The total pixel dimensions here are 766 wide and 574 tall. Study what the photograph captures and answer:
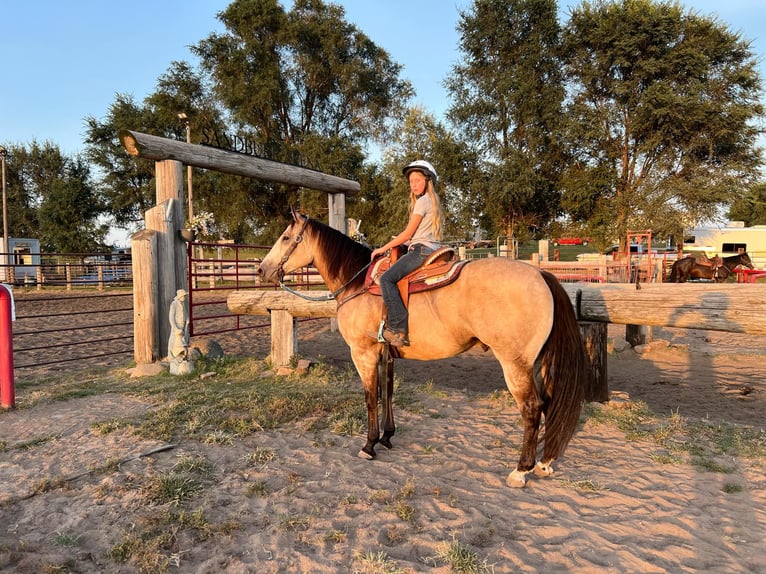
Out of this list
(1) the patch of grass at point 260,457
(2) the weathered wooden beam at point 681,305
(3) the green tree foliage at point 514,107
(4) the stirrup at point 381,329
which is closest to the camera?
(1) the patch of grass at point 260,457

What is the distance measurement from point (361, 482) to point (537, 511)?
4.15 feet

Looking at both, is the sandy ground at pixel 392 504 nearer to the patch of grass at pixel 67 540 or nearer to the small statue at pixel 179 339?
the patch of grass at pixel 67 540

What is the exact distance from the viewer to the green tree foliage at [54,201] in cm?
2625

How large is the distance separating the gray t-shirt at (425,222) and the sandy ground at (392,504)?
1.89 meters

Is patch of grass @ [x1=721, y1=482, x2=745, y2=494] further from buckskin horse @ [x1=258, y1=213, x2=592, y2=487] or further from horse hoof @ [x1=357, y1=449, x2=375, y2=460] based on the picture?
horse hoof @ [x1=357, y1=449, x2=375, y2=460]

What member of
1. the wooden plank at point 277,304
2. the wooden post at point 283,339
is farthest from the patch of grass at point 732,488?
the wooden post at point 283,339

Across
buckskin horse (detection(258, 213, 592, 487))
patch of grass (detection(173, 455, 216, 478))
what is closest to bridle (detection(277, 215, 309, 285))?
buckskin horse (detection(258, 213, 592, 487))

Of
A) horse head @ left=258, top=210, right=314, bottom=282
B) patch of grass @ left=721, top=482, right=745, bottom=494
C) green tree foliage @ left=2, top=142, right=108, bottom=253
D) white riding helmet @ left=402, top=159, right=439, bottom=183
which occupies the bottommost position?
patch of grass @ left=721, top=482, right=745, bottom=494

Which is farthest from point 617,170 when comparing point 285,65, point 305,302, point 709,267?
point 305,302

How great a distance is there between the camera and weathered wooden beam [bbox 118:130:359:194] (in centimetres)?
639

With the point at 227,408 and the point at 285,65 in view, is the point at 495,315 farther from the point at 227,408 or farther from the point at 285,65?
the point at 285,65

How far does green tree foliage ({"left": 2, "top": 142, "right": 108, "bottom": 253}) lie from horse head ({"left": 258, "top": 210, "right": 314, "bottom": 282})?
28.1m

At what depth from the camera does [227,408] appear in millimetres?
4906

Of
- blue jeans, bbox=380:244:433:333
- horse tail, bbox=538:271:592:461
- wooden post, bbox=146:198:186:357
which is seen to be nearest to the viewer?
horse tail, bbox=538:271:592:461
